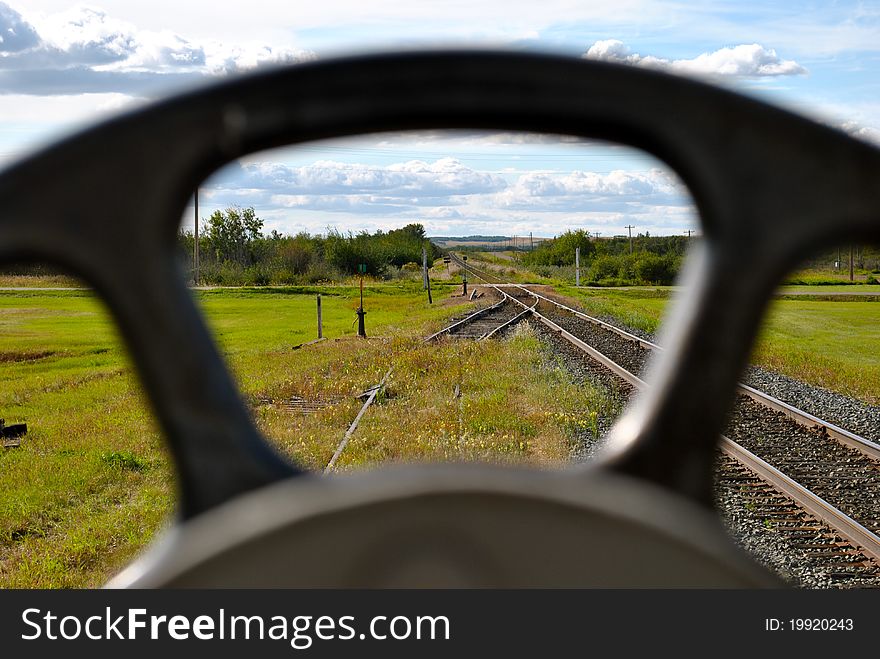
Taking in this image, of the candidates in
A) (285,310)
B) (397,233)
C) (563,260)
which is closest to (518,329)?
(285,310)

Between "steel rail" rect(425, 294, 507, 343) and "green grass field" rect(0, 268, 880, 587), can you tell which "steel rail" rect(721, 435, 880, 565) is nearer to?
"green grass field" rect(0, 268, 880, 587)

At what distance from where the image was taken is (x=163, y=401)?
714mm

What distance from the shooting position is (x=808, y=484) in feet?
25.1

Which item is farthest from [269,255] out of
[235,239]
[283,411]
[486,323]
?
[283,411]

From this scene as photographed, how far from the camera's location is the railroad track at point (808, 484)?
596 cm

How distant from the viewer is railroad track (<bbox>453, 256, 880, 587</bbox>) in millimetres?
5957

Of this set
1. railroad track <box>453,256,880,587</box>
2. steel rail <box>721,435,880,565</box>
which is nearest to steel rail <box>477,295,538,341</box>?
railroad track <box>453,256,880,587</box>

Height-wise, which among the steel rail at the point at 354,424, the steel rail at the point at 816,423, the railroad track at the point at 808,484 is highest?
the steel rail at the point at 354,424

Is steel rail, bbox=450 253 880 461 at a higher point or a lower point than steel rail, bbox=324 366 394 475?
lower

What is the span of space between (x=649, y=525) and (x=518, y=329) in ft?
71.2

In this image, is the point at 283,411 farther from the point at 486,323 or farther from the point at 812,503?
the point at 486,323

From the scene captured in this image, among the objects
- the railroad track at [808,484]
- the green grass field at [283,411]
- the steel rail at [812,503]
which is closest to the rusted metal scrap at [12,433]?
the green grass field at [283,411]

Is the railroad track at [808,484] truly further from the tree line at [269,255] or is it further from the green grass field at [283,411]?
the tree line at [269,255]

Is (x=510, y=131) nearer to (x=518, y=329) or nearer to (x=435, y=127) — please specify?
(x=435, y=127)
